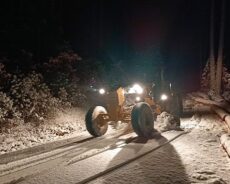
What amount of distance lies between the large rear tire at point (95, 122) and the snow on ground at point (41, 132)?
4.28ft

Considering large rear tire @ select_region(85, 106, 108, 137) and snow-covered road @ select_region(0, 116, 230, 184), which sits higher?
large rear tire @ select_region(85, 106, 108, 137)

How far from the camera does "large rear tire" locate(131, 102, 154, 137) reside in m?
9.95

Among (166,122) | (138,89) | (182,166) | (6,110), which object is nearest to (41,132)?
(6,110)

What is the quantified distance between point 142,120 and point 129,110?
1.49 m

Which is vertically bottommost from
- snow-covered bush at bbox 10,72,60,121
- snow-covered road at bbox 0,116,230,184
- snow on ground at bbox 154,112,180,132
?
snow-covered road at bbox 0,116,230,184

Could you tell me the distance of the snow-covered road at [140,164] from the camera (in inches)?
249

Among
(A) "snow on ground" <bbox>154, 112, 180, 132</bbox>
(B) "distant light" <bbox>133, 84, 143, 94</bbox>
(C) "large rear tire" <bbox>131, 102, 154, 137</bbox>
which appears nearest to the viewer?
(C) "large rear tire" <bbox>131, 102, 154, 137</bbox>

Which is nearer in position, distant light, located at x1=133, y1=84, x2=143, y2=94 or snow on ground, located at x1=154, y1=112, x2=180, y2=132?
distant light, located at x1=133, y1=84, x2=143, y2=94

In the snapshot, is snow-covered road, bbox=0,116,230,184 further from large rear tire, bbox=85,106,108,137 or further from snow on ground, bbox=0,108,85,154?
snow on ground, bbox=0,108,85,154

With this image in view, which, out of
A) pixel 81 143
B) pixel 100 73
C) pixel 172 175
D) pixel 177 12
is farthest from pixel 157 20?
pixel 172 175

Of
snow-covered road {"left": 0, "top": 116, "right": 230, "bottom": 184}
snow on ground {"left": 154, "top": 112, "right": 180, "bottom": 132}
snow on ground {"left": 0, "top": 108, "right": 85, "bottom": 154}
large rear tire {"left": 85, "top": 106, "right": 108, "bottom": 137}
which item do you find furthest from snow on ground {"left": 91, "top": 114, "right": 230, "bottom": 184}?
snow on ground {"left": 0, "top": 108, "right": 85, "bottom": 154}

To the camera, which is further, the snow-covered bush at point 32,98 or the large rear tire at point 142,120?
the snow-covered bush at point 32,98

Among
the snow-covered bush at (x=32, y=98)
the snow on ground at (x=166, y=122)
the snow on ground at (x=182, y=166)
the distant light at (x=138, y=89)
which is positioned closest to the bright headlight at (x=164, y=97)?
the snow on ground at (x=166, y=122)

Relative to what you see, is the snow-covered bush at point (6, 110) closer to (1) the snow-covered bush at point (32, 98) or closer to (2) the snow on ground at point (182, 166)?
(1) the snow-covered bush at point (32, 98)
